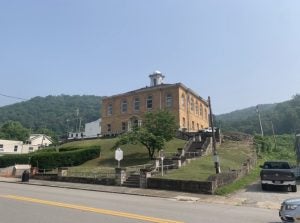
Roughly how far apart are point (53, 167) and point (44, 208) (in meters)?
33.9

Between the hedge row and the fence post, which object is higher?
the hedge row

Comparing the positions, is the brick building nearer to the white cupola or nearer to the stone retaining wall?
the white cupola

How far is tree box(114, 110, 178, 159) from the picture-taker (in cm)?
4028

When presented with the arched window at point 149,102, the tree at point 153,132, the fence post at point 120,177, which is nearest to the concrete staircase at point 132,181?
the fence post at point 120,177

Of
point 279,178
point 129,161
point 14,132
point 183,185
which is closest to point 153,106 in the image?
point 129,161

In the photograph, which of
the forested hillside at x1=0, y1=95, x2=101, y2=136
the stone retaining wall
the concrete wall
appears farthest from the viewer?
the forested hillside at x1=0, y1=95, x2=101, y2=136

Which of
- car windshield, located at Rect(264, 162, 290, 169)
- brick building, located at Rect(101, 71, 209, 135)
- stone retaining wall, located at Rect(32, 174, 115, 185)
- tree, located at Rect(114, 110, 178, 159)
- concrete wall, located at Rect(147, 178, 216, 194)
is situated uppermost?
brick building, located at Rect(101, 71, 209, 135)

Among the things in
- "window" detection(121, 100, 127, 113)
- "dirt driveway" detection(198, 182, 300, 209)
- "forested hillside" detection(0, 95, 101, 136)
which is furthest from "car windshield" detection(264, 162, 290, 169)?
"forested hillside" detection(0, 95, 101, 136)

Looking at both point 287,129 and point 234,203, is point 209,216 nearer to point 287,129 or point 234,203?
point 234,203

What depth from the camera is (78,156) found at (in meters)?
47.6

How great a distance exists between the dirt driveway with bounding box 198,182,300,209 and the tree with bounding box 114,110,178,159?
677 inches

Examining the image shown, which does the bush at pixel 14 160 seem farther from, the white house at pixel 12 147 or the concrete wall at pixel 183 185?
the white house at pixel 12 147

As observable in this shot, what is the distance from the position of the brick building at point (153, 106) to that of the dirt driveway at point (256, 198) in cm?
3745

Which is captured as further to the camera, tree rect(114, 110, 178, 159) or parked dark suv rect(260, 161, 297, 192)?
tree rect(114, 110, 178, 159)
